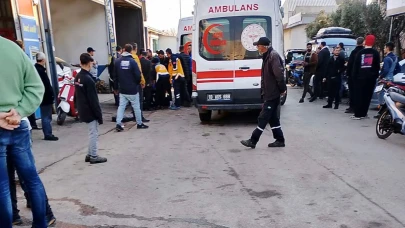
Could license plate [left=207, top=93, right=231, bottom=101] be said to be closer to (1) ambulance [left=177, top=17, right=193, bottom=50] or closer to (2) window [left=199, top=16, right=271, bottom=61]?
(2) window [left=199, top=16, right=271, bottom=61]

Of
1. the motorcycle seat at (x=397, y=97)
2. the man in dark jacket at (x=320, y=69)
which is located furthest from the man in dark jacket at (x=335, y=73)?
the motorcycle seat at (x=397, y=97)

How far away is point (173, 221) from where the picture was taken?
3.83 m

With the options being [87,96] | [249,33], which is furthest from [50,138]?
[249,33]

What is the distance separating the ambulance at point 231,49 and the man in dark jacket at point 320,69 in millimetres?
3974

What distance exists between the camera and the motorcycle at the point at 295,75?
18.8 metres

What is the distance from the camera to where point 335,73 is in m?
10.9

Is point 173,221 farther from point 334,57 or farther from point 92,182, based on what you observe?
point 334,57

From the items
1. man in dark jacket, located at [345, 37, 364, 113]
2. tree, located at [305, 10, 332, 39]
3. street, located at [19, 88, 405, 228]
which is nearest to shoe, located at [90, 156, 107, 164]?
street, located at [19, 88, 405, 228]

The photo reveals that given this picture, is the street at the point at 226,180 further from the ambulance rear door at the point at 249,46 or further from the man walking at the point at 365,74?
the man walking at the point at 365,74

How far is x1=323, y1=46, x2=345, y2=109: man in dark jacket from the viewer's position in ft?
35.8

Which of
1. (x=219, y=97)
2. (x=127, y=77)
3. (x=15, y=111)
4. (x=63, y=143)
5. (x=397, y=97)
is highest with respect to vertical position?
(x=15, y=111)

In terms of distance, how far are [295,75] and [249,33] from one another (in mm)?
11063

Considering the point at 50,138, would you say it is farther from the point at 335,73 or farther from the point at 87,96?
the point at 335,73

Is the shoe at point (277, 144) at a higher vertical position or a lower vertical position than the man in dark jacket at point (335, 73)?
lower
